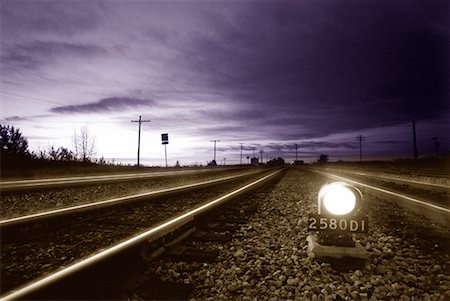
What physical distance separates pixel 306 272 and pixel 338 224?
25.3 inches

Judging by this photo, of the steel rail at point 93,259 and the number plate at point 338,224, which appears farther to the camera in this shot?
the number plate at point 338,224

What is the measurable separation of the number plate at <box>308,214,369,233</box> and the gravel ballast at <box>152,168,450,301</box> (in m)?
0.39

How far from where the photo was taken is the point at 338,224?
3.26 meters

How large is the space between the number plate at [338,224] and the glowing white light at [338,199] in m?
0.09

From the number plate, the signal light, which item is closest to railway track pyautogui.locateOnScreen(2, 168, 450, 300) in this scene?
the number plate

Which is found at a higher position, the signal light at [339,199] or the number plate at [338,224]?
the signal light at [339,199]

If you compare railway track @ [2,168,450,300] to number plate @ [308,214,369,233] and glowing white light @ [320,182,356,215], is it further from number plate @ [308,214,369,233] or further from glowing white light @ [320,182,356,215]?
glowing white light @ [320,182,356,215]

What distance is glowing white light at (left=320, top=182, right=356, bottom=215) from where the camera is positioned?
3230mm

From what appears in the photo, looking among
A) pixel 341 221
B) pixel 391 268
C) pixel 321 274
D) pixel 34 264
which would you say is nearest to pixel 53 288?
pixel 34 264

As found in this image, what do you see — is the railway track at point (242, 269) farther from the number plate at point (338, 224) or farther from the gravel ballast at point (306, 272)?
the number plate at point (338, 224)

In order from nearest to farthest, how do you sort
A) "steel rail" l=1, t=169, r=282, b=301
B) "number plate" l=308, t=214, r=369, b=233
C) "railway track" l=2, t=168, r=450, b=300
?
"steel rail" l=1, t=169, r=282, b=301, "railway track" l=2, t=168, r=450, b=300, "number plate" l=308, t=214, r=369, b=233

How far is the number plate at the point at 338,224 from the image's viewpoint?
10.4 ft

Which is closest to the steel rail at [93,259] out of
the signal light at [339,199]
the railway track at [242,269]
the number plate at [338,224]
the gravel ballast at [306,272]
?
the railway track at [242,269]

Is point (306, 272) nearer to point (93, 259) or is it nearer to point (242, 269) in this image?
point (242, 269)
